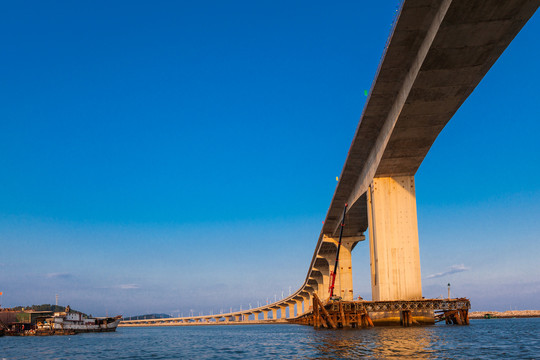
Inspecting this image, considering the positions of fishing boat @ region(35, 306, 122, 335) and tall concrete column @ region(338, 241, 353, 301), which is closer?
tall concrete column @ region(338, 241, 353, 301)

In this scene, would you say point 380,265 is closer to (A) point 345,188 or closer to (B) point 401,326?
(B) point 401,326

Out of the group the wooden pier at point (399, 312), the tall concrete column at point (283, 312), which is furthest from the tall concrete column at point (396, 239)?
the tall concrete column at point (283, 312)

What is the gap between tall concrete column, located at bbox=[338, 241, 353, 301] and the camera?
263 ft

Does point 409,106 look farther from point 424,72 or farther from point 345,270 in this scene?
point 345,270

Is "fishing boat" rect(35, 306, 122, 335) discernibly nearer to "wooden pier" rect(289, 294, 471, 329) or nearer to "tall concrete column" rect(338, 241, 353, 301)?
"tall concrete column" rect(338, 241, 353, 301)

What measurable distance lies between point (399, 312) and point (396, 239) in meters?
6.06

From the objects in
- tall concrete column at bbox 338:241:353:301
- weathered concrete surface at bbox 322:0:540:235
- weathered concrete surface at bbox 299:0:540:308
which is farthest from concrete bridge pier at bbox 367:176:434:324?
tall concrete column at bbox 338:241:353:301

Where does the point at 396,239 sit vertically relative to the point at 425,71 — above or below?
below

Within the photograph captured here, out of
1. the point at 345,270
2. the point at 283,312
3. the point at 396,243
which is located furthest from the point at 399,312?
the point at 283,312

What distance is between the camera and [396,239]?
43.0m

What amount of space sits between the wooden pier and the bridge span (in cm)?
129

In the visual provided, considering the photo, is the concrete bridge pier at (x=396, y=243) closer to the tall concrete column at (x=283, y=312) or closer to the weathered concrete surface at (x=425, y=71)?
the weathered concrete surface at (x=425, y=71)

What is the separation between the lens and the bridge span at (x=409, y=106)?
2294 cm

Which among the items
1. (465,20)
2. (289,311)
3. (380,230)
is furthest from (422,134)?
(289,311)
